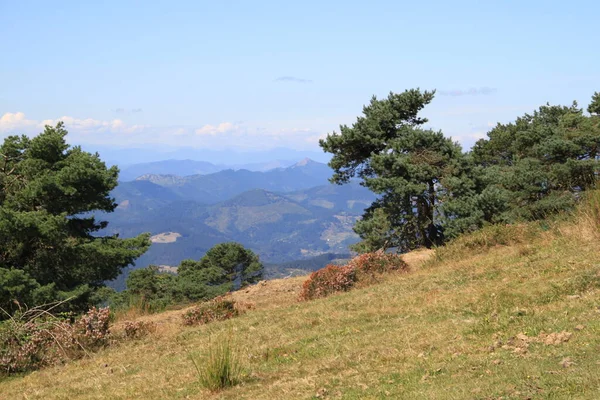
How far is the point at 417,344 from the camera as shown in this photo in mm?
7289

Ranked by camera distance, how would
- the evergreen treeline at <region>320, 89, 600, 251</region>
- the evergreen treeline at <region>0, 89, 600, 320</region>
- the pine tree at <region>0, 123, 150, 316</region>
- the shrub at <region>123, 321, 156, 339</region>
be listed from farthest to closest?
the evergreen treeline at <region>320, 89, 600, 251</region> < the evergreen treeline at <region>0, 89, 600, 320</region> < the pine tree at <region>0, 123, 150, 316</region> < the shrub at <region>123, 321, 156, 339</region>

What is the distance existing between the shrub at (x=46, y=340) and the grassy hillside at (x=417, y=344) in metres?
0.62

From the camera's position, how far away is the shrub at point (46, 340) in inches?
412

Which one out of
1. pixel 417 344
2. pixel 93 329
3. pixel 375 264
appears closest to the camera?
pixel 417 344

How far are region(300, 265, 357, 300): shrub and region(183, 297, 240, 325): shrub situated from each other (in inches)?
89.6

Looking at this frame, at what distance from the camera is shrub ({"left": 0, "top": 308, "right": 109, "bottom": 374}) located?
1047cm

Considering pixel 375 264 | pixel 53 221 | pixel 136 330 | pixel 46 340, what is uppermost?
pixel 53 221

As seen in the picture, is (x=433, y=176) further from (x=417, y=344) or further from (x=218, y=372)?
(x=218, y=372)

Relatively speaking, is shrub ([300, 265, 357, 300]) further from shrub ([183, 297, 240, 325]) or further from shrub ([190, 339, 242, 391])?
shrub ([190, 339, 242, 391])

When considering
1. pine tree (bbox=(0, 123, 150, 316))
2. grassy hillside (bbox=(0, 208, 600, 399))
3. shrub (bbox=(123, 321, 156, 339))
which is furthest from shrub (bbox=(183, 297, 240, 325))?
pine tree (bbox=(0, 123, 150, 316))

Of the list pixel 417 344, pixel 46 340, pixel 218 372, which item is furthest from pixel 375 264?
pixel 218 372

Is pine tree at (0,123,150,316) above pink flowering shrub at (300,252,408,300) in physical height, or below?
above

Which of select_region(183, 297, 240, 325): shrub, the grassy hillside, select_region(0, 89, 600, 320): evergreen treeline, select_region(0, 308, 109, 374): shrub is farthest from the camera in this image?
select_region(0, 89, 600, 320): evergreen treeline

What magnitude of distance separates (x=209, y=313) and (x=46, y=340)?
12.7ft
